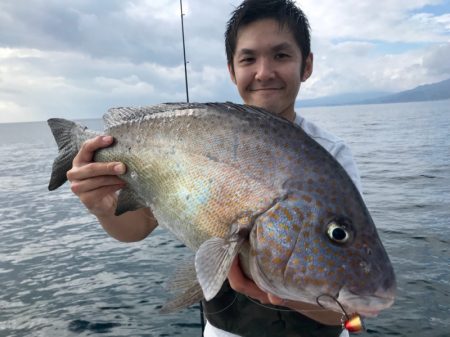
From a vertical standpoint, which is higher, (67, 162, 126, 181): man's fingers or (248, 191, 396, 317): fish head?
(67, 162, 126, 181): man's fingers

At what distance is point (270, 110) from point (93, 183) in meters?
1.48

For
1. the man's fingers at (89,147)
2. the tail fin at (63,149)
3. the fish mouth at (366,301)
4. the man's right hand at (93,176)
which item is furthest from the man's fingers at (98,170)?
the fish mouth at (366,301)

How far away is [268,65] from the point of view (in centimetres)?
341

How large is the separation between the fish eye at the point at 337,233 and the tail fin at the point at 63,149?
2.40 m

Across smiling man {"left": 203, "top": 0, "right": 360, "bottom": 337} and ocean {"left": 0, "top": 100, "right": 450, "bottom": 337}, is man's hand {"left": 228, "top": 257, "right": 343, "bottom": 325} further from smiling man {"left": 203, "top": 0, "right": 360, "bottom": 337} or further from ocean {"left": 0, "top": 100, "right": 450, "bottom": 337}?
ocean {"left": 0, "top": 100, "right": 450, "bottom": 337}

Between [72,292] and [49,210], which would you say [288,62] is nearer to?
[72,292]

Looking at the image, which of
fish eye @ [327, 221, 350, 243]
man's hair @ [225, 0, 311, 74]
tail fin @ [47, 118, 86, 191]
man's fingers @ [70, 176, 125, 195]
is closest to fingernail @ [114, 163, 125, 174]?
man's fingers @ [70, 176, 125, 195]

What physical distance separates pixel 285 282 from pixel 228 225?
461 millimetres

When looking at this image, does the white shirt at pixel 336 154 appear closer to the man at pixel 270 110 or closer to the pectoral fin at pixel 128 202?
the man at pixel 270 110

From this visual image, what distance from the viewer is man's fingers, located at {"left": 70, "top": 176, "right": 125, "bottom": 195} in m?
3.26

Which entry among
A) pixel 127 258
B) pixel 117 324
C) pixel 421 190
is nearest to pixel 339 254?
pixel 117 324

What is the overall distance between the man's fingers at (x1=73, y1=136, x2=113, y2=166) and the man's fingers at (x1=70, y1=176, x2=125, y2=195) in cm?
19

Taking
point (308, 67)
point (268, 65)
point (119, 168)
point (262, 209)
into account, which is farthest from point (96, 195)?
point (308, 67)

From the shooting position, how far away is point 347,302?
2113 mm
